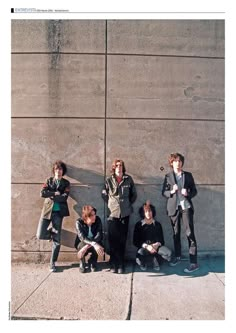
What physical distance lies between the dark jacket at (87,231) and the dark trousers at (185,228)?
110 centimetres

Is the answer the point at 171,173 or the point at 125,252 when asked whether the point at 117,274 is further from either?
the point at 171,173

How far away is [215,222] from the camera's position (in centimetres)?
442

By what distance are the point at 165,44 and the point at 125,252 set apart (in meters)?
3.26

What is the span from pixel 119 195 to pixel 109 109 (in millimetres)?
1318

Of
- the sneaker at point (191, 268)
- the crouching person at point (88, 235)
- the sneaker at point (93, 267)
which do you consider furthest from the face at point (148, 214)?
the sneaker at point (93, 267)

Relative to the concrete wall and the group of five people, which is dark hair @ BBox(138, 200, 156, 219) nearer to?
the group of five people

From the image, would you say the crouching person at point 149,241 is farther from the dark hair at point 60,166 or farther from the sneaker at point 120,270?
the dark hair at point 60,166

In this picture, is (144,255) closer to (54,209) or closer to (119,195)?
(119,195)

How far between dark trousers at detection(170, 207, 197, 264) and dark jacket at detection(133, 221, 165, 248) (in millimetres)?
263

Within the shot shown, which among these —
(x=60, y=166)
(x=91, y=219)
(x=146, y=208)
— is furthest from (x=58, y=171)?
(x=146, y=208)

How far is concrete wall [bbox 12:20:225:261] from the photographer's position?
4.26 meters

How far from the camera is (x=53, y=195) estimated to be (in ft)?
13.5

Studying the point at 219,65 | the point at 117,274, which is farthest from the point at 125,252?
the point at 219,65

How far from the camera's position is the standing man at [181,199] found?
4.06m
